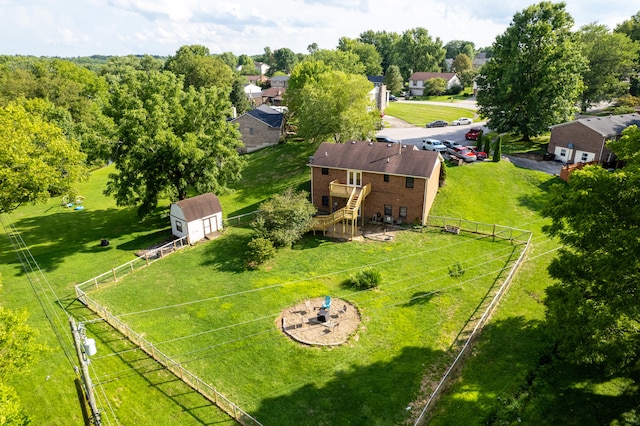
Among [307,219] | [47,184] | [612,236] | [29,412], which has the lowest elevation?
[29,412]

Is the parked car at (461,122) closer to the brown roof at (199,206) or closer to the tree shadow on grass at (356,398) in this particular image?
the brown roof at (199,206)

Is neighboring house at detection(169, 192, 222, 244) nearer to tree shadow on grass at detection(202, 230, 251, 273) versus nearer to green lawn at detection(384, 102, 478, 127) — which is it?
tree shadow on grass at detection(202, 230, 251, 273)

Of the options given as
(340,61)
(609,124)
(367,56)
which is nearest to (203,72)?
(340,61)

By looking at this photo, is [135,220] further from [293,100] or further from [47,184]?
[293,100]

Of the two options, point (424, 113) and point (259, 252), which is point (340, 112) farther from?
point (424, 113)

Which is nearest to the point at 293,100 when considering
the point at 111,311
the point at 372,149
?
the point at 372,149

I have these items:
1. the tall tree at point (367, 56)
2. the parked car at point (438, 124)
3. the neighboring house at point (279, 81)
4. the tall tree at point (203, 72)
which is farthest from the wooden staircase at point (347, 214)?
the neighboring house at point (279, 81)

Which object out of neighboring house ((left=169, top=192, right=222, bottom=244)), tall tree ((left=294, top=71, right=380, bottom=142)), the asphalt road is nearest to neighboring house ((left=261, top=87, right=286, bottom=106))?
the asphalt road
